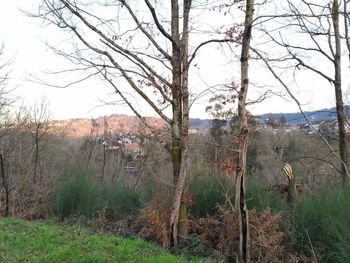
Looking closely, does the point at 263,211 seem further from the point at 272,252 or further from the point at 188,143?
the point at 188,143

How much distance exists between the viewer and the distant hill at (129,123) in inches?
428

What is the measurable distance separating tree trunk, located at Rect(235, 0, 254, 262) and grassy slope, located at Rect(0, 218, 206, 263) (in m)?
1.54

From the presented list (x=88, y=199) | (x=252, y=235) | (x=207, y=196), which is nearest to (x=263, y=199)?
(x=207, y=196)

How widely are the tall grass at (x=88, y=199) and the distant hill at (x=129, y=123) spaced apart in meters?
2.07

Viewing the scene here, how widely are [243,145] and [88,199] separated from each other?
609 centimetres

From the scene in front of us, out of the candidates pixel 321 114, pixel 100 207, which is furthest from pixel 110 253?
pixel 321 114

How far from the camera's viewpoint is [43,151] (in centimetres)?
2397

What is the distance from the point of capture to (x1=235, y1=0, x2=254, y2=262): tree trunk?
29.9 ft

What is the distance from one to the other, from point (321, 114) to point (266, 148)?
13.2m

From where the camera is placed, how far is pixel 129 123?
15.8 metres

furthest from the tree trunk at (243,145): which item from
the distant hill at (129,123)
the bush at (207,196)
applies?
the bush at (207,196)

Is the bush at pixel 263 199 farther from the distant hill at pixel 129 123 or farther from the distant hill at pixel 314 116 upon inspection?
the distant hill at pixel 314 116

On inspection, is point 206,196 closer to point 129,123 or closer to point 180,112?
point 180,112

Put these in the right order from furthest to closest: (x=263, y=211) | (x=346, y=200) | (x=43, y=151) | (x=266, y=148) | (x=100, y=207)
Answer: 1. (x=266, y=148)
2. (x=43, y=151)
3. (x=100, y=207)
4. (x=263, y=211)
5. (x=346, y=200)
